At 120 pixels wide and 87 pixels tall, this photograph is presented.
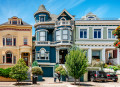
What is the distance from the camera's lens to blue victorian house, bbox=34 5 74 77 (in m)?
29.0

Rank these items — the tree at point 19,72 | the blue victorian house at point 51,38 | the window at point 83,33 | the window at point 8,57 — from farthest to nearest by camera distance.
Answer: the window at point 8,57 → the window at point 83,33 → the blue victorian house at point 51,38 → the tree at point 19,72

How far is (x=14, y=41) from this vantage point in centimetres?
3094

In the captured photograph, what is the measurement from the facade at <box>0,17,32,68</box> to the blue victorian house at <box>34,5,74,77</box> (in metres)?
2.30

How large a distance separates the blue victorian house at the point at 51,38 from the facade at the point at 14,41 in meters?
2.30

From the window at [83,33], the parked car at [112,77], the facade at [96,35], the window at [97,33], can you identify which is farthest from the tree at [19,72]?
the window at [97,33]

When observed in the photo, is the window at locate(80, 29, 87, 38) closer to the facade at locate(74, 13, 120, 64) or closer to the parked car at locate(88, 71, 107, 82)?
the facade at locate(74, 13, 120, 64)

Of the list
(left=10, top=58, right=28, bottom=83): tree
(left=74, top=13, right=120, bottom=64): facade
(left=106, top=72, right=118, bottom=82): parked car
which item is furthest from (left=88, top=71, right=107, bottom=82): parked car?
(left=10, top=58, right=28, bottom=83): tree

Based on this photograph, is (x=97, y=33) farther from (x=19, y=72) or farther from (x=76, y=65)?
(x=19, y=72)

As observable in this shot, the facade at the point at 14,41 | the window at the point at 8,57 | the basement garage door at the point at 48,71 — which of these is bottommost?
the basement garage door at the point at 48,71

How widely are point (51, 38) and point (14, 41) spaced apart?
25.7ft

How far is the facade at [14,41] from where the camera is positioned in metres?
30.2

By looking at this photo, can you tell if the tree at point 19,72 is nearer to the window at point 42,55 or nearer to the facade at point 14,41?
the window at point 42,55

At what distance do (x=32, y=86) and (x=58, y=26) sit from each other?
14.4 metres

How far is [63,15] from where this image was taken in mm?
30172
